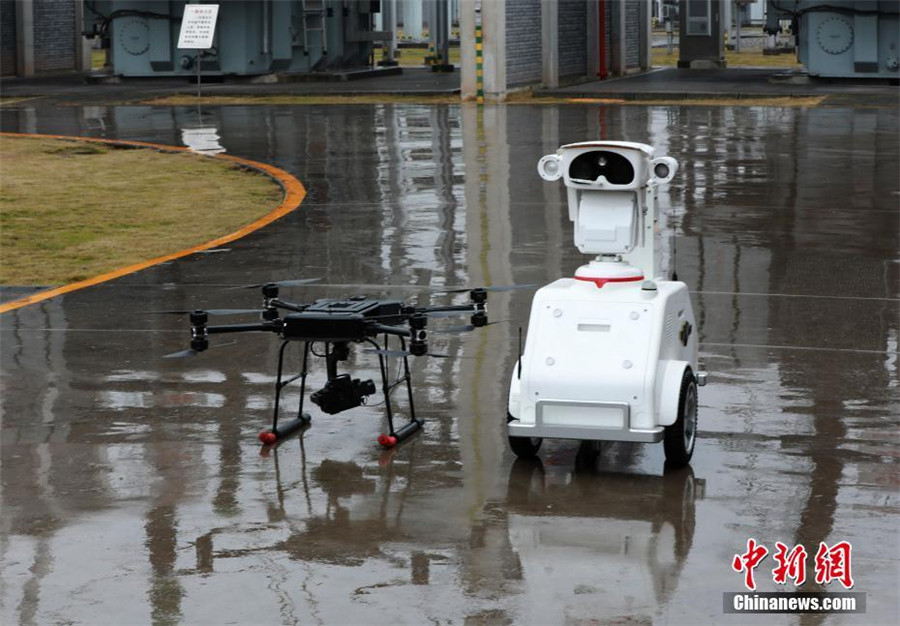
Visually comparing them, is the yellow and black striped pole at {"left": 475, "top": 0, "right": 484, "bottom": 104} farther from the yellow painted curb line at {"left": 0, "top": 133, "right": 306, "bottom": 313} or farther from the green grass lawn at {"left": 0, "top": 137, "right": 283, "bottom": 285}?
the green grass lawn at {"left": 0, "top": 137, "right": 283, "bottom": 285}

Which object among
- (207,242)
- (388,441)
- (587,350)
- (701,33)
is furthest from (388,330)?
(701,33)

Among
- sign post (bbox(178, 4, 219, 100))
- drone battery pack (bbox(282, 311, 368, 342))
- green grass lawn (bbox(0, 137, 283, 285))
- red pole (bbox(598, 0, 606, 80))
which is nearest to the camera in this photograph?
drone battery pack (bbox(282, 311, 368, 342))

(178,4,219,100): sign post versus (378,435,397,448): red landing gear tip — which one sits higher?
(178,4,219,100): sign post

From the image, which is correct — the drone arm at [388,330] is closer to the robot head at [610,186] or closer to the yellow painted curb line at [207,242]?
the robot head at [610,186]

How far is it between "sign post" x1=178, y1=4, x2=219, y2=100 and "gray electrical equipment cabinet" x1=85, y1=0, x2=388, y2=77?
2.36 m

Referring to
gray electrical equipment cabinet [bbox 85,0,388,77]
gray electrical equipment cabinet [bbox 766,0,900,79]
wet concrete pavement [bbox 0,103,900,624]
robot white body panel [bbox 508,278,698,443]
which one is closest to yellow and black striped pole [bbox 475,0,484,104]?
gray electrical equipment cabinet [bbox 766,0,900,79]

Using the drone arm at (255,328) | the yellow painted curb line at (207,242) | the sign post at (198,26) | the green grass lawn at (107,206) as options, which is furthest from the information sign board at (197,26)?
the drone arm at (255,328)

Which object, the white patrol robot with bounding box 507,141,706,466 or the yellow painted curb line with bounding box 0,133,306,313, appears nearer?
the white patrol robot with bounding box 507,141,706,466

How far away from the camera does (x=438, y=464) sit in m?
7.33

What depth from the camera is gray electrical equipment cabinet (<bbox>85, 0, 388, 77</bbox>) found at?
128 ft

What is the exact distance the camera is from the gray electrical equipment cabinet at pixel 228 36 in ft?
128

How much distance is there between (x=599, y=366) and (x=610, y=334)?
0.18m

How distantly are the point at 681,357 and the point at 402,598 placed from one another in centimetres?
235

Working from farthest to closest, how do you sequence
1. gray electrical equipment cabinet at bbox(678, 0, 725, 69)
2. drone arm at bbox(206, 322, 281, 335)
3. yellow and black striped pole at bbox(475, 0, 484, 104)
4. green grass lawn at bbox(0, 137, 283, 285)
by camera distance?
gray electrical equipment cabinet at bbox(678, 0, 725, 69)
yellow and black striped pole at bbox(475, 0, 484, 104)
green grass lawn at bbox(0, 137, 283, 285)
drone arm at bbox(206, 322, 281, 335)
